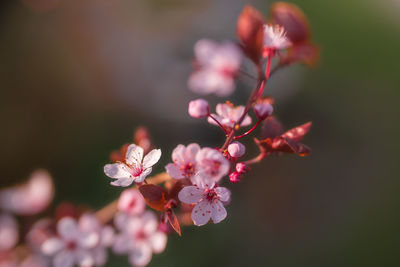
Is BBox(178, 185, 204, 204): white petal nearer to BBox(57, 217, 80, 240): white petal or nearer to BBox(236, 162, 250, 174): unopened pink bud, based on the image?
BBox(236, 162, 250, 174): unopened pink bud

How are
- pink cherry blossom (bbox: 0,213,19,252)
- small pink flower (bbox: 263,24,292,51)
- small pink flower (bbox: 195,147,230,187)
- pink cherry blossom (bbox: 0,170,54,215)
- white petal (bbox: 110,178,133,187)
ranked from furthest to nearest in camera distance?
pink cherry blossom (bbox: 0,170,54,215) → pink cherry blossom (bbox: 0,213,19,252) → small pink flower (bbox: 263,24,292,51) → white petal (bbox: 110,178,133,187) → small pink flower (bbox: 195,147,230,187)

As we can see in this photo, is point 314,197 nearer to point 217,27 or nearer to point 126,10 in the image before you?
point 217,27

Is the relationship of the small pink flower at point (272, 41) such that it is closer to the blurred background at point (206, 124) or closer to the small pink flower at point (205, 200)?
the small pink flower at point (205, 200)

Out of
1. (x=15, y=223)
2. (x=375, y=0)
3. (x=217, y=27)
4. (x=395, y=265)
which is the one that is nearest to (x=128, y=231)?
(x=15, y=223)

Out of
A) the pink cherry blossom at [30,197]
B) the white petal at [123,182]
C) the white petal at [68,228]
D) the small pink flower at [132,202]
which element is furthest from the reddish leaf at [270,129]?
the pink cherry blossom at [30,197]

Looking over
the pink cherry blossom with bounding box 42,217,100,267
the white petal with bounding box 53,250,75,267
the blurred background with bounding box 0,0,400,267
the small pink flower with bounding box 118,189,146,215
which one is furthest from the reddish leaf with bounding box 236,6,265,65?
the blurred background with bounding box 0,0,400,267

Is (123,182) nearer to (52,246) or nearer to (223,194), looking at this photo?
(223,194)
